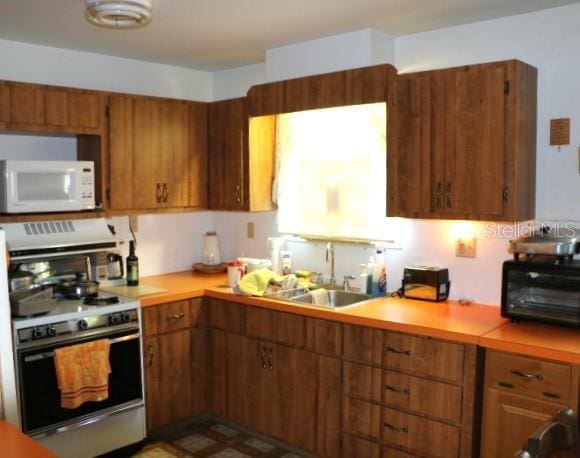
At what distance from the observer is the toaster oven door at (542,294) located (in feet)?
8.54

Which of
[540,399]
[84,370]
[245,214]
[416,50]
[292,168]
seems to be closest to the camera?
[540,399]

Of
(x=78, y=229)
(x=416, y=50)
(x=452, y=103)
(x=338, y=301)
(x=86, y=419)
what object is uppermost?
(x=416, y=50)

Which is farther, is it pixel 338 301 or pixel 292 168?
pixel 292 168

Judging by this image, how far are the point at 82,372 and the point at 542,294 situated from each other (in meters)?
2.36

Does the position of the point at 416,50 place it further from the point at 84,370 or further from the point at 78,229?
the point at 84,370

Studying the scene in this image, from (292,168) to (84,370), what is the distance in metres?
1.83

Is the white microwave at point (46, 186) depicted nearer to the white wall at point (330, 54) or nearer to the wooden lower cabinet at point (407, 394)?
the white wall at point (330, 54)

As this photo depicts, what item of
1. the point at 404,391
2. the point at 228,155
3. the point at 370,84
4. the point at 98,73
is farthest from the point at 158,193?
the point at 404,391

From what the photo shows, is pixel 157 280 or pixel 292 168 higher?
pixel 292 168

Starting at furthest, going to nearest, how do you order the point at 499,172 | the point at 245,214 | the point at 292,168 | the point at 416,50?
the point at 245,214, the point at 292,168, the point at 416,50, the point at 499,172

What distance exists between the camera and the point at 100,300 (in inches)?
132

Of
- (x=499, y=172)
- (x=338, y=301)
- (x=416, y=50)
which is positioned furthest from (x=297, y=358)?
(x=416, y=50)

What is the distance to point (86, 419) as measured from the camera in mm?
3189

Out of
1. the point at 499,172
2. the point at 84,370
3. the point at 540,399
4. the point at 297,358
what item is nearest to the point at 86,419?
the point at 84,370
